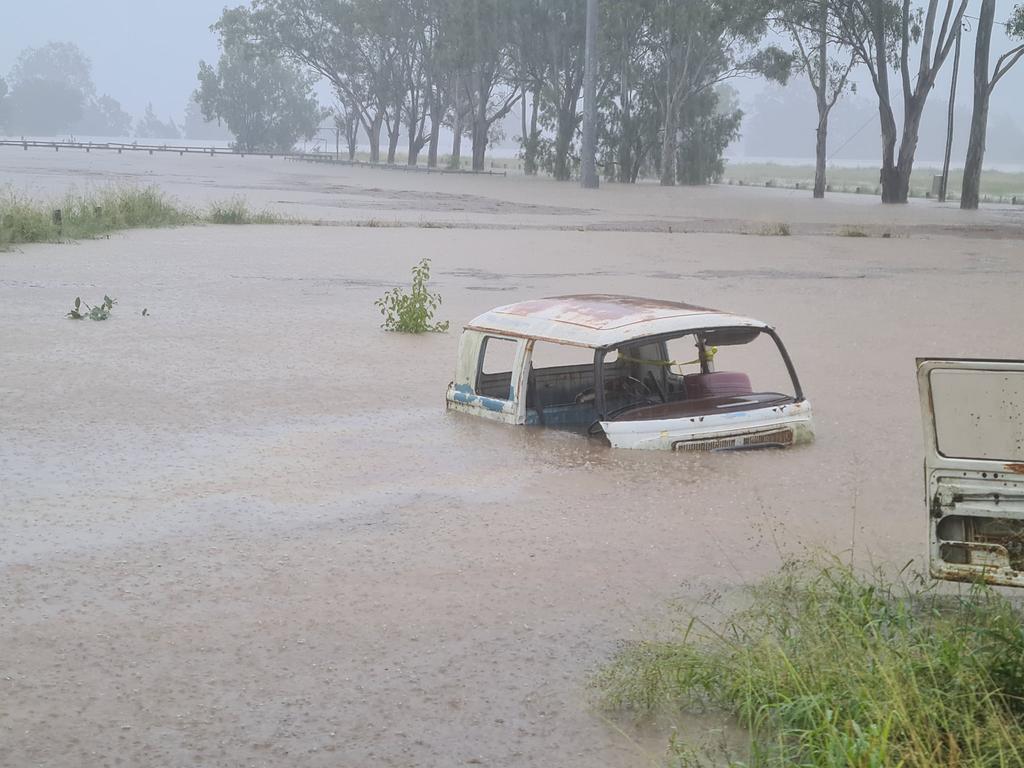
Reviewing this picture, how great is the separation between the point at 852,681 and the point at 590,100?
48919mm

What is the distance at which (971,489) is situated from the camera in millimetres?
6066

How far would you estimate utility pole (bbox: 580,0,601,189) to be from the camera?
5103 centimetres

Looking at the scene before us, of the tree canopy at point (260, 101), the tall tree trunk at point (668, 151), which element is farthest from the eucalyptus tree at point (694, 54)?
the tree canopy at point (260, 101)

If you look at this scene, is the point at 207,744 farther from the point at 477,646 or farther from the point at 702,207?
the point at 702,207

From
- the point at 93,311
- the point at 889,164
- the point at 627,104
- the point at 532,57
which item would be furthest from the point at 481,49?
the point at 93,311

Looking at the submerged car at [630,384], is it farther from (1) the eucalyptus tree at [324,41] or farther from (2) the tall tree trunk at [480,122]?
(1) the eucalyptus tree at [324,41]

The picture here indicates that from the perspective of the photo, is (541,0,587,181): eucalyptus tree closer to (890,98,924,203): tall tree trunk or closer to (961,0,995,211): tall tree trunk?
(890,98,924,203): tall tree trunk

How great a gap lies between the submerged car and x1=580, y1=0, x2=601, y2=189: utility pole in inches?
1588

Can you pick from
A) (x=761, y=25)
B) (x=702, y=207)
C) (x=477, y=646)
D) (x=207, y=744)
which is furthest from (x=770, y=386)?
(x=761, y=25)

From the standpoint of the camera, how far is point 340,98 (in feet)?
327

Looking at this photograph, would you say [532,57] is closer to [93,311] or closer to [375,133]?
[375,133]

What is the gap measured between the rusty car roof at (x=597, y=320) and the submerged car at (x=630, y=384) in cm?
1

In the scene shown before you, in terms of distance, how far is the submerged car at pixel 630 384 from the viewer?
34.7 ft

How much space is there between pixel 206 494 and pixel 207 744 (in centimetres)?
402
